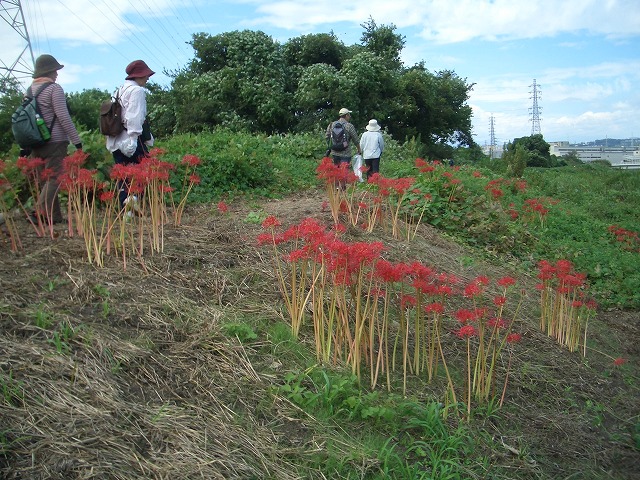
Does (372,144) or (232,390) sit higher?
(372,144)

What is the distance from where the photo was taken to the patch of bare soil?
2.79 m

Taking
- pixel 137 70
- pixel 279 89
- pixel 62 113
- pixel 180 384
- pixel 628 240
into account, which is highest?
pixel 279 89

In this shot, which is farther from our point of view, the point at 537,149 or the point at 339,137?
the point at 537,149

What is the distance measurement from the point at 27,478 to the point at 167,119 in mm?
25184

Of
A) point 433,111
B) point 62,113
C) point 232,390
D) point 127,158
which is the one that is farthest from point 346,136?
point 433,111

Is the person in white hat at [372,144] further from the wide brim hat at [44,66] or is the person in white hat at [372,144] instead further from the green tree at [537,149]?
the green tree at [537,149]

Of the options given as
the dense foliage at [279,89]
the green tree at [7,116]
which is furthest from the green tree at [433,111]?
the green tree at [7,116]

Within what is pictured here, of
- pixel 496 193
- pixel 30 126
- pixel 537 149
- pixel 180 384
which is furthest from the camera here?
pixel 537 149

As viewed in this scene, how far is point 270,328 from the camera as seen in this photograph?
4.04 metres

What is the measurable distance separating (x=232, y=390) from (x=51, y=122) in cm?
354

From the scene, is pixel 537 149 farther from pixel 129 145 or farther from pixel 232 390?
pixel 232 390

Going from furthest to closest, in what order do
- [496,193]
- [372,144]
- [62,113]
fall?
[372,144] < [496,193] < [62,113]

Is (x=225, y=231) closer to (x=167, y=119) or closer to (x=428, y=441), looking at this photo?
(x=428, y=441)

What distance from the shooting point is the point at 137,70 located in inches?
238
